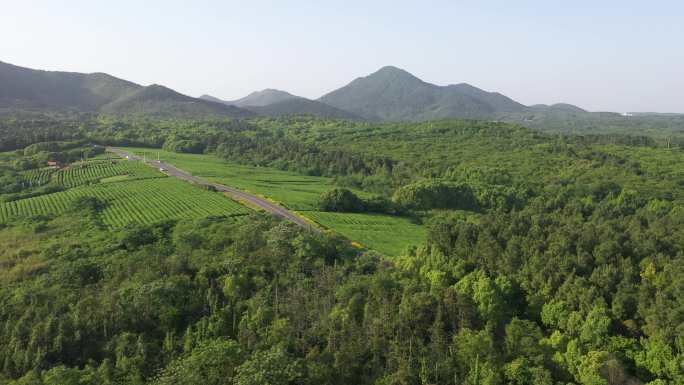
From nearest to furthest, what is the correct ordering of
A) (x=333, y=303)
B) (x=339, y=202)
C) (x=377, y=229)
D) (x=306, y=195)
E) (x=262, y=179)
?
1. (x=333, y=303)
2. (x=377, y=229)
3. (x=339, y=202)
4. (x=306, y=195)
5. (x=262, y=179)

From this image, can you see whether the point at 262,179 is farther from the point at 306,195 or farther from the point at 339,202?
the point at 339,202

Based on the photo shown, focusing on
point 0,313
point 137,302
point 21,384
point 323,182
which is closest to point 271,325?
point 137,302

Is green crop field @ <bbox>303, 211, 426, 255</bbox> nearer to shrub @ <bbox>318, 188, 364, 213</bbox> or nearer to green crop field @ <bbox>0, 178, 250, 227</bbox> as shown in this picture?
shrub @ <bbox>318, 188, 364, 213</bbox>

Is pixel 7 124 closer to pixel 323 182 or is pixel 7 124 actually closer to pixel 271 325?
pixel 323 182

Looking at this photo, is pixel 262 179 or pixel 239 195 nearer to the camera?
pixel 239 195

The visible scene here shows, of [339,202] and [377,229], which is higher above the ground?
[339,202]

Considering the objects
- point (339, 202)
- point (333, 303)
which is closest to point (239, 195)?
point (339, 202)
